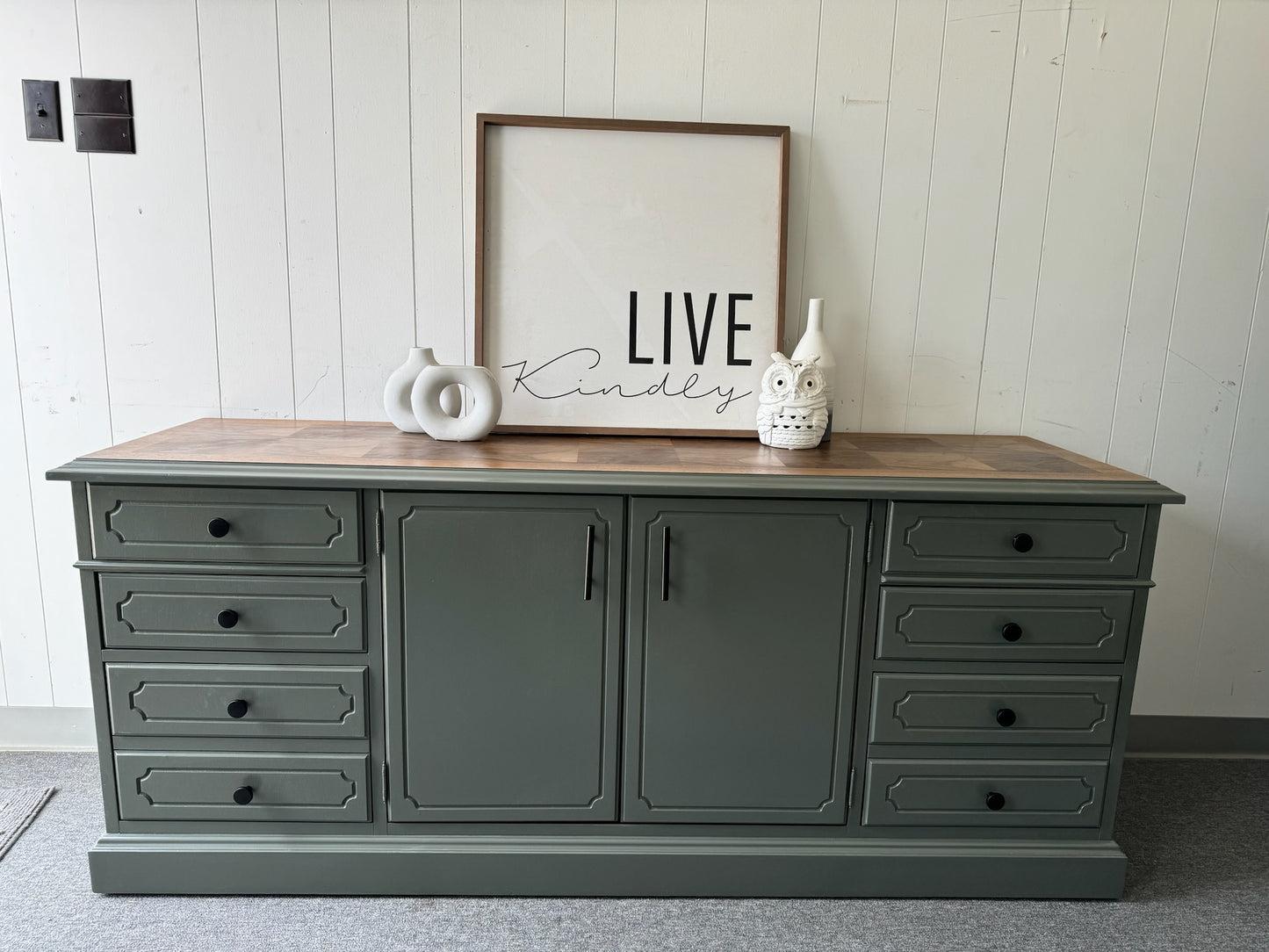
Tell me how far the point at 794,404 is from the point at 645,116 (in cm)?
76

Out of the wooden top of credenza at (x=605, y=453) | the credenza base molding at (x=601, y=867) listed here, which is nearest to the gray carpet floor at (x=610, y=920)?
the credenza base molding at (x=601, y=867)

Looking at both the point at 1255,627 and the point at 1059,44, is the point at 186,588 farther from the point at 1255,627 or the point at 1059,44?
the point at 1255,627

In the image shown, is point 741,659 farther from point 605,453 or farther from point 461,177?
point 461,177

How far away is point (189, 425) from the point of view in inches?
73.5

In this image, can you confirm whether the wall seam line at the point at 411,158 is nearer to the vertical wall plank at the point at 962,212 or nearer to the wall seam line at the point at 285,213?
the wall seam line at the point at 285,213

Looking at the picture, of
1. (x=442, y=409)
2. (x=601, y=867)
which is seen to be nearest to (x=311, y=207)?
(x=442, y=409)

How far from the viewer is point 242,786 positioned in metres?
1.59

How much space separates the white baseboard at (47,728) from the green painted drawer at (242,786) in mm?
677

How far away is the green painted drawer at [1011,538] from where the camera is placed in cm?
154

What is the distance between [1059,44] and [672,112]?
0.92 meters

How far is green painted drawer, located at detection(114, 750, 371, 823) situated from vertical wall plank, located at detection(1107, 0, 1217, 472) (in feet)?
6.53

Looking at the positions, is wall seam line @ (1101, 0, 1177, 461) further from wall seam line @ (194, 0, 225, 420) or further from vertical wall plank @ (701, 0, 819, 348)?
wall seam line @ (194, 0, 225, 420)

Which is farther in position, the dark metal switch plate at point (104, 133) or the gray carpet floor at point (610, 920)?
the dark metal switch plate at point (104, 133)

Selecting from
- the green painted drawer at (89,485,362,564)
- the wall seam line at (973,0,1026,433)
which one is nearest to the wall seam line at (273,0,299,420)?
the green painted drawer at (89,485,362,564)
